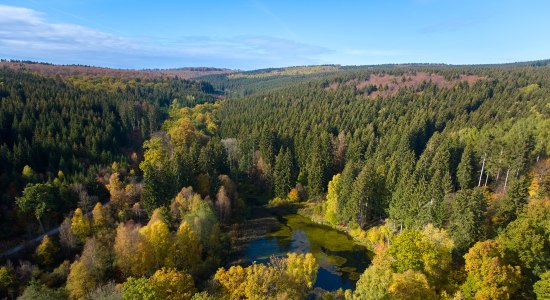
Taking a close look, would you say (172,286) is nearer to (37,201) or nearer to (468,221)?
(37,201)

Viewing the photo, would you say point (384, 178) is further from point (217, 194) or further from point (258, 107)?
point (258, 107)

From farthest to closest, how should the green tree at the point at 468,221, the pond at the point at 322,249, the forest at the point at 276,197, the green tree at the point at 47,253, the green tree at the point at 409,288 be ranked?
1. the pond at the point at 322,249
2. the green tree at the point at 47,253
3. the green tree at the point at 468,221
4. the forest at the point at 276,197
5. the green tree at the point at 409,288

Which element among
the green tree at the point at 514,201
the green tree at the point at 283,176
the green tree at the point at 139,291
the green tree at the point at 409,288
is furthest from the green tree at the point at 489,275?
the green tree at the point at 283,176

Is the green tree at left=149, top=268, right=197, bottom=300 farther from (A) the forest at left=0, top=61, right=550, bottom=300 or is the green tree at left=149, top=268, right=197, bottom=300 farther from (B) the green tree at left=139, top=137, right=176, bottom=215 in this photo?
(B) the green tree at left=139, top=137, right=176, bottom=215

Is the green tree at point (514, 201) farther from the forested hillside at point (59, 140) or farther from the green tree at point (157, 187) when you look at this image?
the forested hillside at point (59, 140)

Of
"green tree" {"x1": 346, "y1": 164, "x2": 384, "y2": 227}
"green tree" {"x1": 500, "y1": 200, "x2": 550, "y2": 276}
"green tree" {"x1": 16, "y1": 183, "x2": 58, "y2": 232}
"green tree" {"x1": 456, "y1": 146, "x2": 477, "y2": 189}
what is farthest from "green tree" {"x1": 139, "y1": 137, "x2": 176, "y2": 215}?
"green tree" {"x1": 456, "y1": 146, "x2": 477, "y2": 189}

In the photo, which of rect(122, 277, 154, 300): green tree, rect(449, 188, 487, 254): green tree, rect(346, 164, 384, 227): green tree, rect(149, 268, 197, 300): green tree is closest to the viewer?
rect(122, 277, 154, 300): green tree

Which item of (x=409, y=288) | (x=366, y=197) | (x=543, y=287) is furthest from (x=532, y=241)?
(x=366, y=197)
